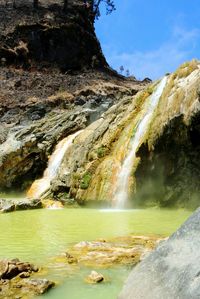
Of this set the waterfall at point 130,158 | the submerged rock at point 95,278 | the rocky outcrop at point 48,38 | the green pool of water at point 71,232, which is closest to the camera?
the green pool of water at point 71,232

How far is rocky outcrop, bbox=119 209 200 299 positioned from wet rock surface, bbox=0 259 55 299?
1672mm

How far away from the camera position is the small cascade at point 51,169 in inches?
934

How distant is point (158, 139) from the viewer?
702 inches

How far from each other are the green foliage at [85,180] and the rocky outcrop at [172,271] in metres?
14.1

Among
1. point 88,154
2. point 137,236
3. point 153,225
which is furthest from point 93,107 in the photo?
point 137,236

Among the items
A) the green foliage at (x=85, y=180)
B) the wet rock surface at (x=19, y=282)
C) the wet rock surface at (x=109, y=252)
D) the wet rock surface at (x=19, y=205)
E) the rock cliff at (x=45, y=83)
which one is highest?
the rock cliff at (x=45, y=83)

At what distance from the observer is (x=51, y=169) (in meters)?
25.3

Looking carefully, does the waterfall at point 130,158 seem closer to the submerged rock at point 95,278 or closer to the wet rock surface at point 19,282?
the wet rock surface at point 19,282

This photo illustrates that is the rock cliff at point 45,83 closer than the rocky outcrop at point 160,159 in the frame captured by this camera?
No

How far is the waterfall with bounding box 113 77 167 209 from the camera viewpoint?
18.4 meters

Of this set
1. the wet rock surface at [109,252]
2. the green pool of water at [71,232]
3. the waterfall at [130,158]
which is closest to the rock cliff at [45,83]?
the waterfall at [130,158]

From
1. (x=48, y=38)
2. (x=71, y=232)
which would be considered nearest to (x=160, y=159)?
(x=71, y=232)

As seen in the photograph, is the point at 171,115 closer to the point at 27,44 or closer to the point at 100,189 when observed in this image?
the point at 100,189

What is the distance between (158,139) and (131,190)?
2.34 meters
